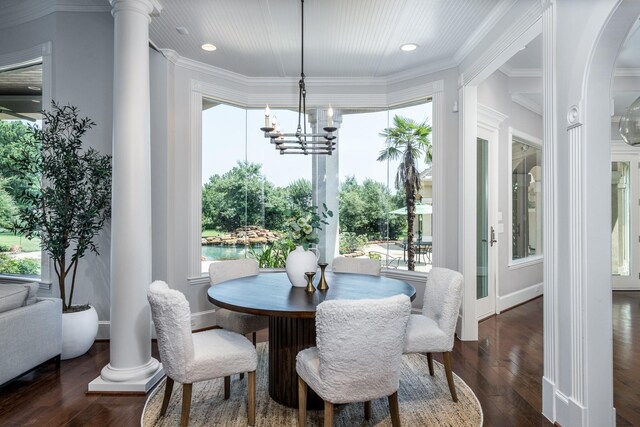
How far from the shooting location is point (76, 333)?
344cm

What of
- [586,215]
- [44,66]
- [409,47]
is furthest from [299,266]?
[44,66]

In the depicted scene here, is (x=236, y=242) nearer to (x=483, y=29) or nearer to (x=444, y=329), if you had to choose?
(x=444, y=329)

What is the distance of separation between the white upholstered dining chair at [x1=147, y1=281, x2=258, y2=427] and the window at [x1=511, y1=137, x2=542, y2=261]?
168 inches

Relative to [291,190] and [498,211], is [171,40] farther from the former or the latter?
[498,211]

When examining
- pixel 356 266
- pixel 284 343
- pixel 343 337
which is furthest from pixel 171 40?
pixel 343 337

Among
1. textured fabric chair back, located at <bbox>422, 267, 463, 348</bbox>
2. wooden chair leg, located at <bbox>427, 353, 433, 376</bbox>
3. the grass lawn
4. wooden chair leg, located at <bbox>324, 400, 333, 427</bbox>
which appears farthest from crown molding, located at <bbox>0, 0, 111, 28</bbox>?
wooden chair leg, located at <bbox>427, 353, 433, 376</bbox>

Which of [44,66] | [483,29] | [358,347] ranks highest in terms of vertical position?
[483,29]

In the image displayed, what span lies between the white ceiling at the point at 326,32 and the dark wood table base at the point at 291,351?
242cm

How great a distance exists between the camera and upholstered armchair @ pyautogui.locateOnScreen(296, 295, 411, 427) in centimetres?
190

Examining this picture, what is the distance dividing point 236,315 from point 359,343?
145 cm

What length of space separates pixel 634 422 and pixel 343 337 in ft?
6.68

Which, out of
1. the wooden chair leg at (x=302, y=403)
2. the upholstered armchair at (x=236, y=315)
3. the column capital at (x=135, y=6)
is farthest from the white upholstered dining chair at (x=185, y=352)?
the column capital at (x=135, y=6)

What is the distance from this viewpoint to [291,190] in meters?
5.05

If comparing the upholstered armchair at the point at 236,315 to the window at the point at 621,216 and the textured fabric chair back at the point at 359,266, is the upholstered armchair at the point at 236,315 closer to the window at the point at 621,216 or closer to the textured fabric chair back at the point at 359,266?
the textured fabric chair back at the point at 359,266
